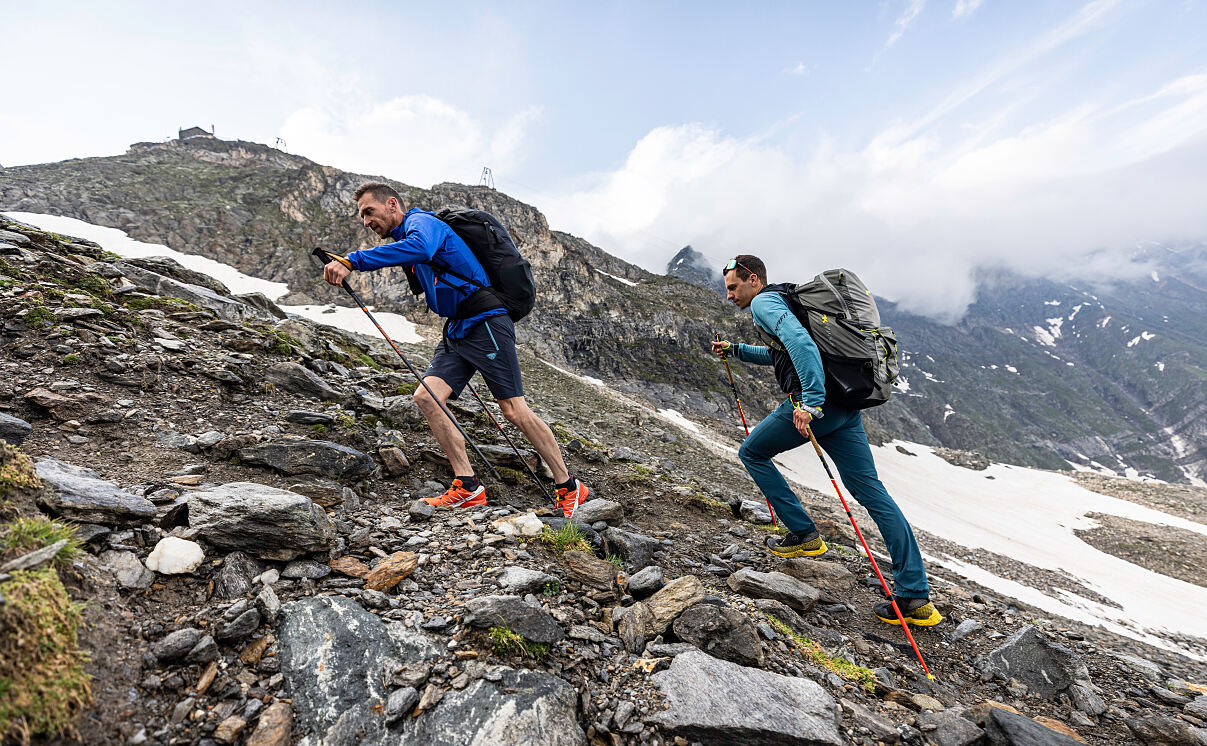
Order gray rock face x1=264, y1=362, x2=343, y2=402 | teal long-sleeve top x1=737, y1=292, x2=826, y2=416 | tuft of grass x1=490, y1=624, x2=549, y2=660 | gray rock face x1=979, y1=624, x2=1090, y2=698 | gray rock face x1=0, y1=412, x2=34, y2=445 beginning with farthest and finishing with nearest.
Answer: gray rock face x1=264, y1=362, x2=343, y2=402, teal long-sleeve top x1=737, y1=292, x2=826, y2=416, gray rock face x1=979, y1=624, x2=1090, y2=698, gray rock face x1=0, y1=412, x2=34, y2=445, tuft of grass x1=490, y1=624, x2=549, y2=660

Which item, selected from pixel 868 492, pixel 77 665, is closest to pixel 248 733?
pixel 77 665

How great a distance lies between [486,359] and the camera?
5.10m

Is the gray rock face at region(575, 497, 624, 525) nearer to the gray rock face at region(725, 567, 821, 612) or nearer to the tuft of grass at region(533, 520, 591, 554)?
the tuft of grass at region(533, 520, 591, 554)

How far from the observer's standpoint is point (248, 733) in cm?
216

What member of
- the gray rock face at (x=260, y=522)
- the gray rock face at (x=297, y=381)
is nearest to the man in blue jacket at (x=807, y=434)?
the gray rock face at (x=260, y=522)

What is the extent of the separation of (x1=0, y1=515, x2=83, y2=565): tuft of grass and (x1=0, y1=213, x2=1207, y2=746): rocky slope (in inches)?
1.9

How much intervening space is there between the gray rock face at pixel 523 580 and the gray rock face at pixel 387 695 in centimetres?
72

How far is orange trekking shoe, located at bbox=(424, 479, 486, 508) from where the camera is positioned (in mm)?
4945

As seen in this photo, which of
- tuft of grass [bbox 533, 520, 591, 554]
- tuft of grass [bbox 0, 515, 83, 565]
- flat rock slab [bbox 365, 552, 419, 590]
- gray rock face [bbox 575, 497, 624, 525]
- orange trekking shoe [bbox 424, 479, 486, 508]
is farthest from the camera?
gray rock face [bbox 575, 497, 624, 525]

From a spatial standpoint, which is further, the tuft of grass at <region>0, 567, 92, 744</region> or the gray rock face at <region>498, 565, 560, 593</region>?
the gray rock face at <region>498, 565, 560, 593</region>

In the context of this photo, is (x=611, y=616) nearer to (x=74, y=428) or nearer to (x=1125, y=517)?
(x=74, y=428)

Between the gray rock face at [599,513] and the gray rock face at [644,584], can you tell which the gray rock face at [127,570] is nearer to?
the gray rock face at [644,584]

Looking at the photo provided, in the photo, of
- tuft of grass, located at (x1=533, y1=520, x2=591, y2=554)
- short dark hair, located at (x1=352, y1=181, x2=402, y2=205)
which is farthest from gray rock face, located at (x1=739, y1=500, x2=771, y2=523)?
short dark hair, located at (x1=352, y1=181, x2=402, y2=205)

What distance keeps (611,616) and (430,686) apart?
1394 mm
